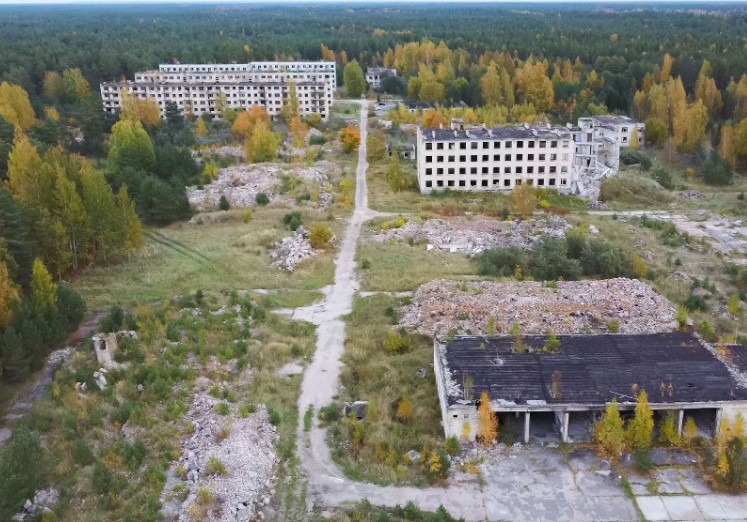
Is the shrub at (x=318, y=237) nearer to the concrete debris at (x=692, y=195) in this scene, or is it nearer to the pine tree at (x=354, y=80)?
the concrete debris at (x=692, y=195)

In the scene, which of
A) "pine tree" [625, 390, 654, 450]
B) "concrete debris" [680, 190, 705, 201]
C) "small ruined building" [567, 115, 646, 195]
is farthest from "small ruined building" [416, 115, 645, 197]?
"pine tree" [625, 390, 654, 450]

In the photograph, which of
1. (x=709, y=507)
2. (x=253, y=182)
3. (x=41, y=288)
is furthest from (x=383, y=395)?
(x=253, y=182)

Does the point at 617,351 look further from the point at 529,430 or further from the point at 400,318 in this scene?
the point at 400,318

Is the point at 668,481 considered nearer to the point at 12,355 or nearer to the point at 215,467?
the point at 215,467

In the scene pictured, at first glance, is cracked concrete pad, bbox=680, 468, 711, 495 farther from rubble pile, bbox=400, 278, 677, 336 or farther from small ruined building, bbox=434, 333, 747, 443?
rubble pile, bbox=400, 278, 677, 336

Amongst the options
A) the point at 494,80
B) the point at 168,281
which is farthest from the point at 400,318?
the point at 494,80
